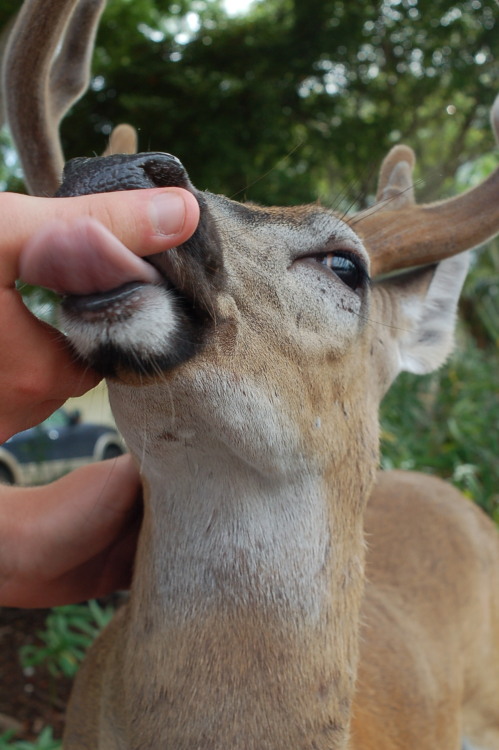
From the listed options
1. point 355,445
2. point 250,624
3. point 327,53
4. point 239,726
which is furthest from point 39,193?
point 327,53

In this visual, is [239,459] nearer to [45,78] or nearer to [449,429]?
[45,78]

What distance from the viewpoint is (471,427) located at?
21.0 ft

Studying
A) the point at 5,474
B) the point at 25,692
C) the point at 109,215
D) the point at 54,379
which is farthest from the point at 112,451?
the point at 109,215

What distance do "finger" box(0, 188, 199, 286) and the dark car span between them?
4540 mm

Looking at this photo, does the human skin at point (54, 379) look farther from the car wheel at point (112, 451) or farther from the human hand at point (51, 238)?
the car wheel at point (112, 451)

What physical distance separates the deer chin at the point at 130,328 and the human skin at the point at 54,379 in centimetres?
8

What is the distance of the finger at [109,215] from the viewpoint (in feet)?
3.89

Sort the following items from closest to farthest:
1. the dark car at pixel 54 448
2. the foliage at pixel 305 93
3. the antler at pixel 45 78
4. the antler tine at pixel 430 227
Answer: the antler at pixel 45 78 < the antler tine at pixel 430 227 < the dark car at pixel 54 448 < the foliage at pixel 305 93

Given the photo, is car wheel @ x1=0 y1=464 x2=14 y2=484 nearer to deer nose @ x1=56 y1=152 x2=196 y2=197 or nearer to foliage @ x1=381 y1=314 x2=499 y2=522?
foliage @ x1=381 y1=314 x2=499 y2=522

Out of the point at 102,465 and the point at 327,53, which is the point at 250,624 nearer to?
the point at 102,465

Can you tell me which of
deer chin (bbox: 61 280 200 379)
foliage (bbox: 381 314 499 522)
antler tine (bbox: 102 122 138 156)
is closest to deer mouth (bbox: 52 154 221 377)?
deer chin (bbox: 61 280 200 379)

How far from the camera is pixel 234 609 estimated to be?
169 centimetres

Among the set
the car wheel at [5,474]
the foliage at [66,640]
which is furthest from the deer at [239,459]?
the car wheel at [5,474]

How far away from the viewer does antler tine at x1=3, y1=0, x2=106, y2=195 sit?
2.13 metres
